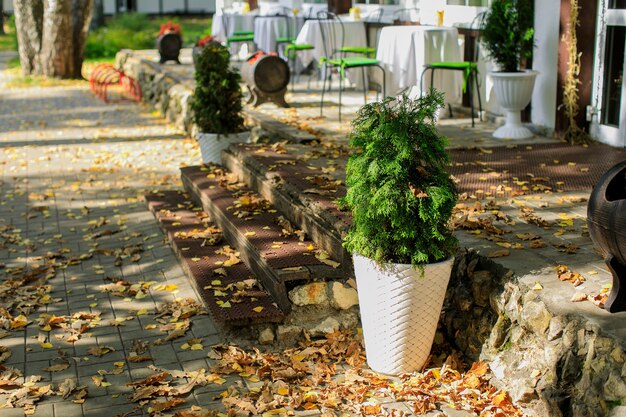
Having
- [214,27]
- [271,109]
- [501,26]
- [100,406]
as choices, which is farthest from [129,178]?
[214,27]

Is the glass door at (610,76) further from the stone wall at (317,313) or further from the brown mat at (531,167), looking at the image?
the stone wall at (317,313)

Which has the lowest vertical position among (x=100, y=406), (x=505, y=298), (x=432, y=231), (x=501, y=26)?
(x=100, y=406)

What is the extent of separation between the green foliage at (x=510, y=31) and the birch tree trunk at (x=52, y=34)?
36.5 feet

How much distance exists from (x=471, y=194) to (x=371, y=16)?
7.42m

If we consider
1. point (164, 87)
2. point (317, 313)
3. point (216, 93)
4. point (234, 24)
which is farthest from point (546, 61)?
point (234, 24)

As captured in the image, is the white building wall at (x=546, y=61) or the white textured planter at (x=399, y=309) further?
the white building wall at (x=546, y=61)

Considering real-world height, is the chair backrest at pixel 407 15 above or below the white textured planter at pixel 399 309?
above

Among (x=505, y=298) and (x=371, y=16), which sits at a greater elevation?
(x=371, y=16)

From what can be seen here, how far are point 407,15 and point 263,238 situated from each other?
6960 mm

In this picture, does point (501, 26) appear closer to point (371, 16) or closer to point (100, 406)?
point (371, 16)

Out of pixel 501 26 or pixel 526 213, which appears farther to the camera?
pixel 501 26

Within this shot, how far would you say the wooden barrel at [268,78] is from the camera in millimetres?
11086

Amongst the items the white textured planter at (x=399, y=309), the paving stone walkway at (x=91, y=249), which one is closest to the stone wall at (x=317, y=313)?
the paving stone walkway at (x=91, y=249)

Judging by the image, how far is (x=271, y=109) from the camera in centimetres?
1106
